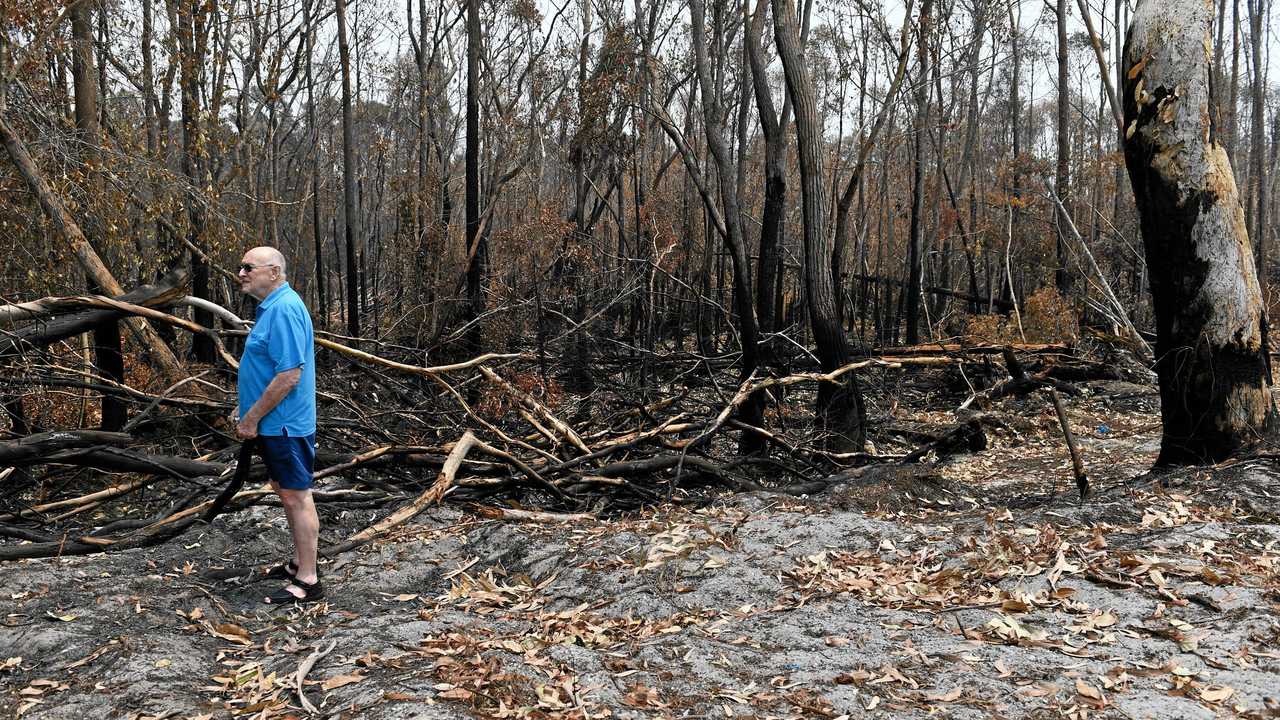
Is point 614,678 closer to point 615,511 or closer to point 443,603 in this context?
point 443,603

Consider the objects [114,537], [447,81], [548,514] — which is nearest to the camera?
[114,537]

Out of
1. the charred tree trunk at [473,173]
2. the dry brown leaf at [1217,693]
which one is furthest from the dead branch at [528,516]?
the charred tree trunk at [473,173]

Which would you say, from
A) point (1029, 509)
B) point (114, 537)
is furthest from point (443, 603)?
point (1029, 509)

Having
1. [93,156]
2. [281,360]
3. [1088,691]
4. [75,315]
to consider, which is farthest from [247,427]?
[93,156]

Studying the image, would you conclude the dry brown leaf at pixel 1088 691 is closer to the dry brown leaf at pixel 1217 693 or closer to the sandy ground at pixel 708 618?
the sandy ground at pixel 708 618

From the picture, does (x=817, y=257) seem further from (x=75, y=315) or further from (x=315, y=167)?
(x=315, y=167)

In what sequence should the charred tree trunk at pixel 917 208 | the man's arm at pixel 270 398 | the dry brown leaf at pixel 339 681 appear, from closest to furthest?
the dry brown leaf at pixel 339 681, the man's arm at pixel 270 398, the charred tree trunk at pixel 917 208

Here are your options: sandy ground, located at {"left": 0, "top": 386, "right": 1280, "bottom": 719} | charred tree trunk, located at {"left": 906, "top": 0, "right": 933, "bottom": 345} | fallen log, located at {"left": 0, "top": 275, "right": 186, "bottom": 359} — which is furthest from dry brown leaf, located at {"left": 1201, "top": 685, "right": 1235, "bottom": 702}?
charred tree trunk, located at {"left": 906, "top": 0, "right": 933, "bottom": 345}

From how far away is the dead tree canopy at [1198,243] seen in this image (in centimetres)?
546

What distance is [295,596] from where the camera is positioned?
4.04 m

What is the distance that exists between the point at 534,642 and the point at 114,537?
279 cm

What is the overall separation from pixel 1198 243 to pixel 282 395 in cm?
533

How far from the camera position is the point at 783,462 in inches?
291

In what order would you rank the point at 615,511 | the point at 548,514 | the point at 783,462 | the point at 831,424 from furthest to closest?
the point at 831,424, the point at 783,462, the point at 615,511, the point at 548,514
